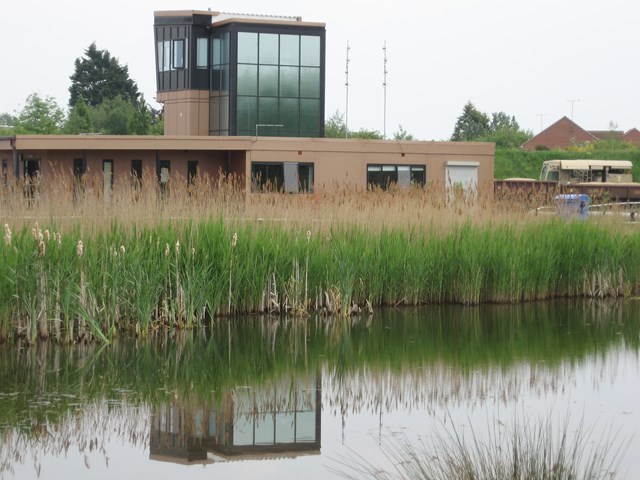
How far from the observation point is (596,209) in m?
22.5

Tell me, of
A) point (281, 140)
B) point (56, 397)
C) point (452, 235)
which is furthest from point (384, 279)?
point (281, 140)

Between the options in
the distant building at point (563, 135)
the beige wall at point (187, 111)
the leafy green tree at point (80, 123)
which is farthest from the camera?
the distant building at point (563, 135)

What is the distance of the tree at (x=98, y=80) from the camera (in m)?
84.8

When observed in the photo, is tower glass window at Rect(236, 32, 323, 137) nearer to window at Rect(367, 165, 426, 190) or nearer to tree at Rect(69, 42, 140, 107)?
window at Rect(367, 165, 426, 190)

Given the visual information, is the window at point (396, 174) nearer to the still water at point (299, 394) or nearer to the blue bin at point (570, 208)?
the blue bin at point (570, 208)

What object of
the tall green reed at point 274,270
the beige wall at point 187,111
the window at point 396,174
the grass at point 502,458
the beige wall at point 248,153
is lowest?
the grass at point 502,458

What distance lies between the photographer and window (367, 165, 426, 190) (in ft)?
120

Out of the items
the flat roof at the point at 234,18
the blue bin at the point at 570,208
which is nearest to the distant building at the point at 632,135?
the flat roof at the point at 234,18

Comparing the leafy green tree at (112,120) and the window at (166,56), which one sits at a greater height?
the window at (166,56)

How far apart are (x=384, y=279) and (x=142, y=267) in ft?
14.5

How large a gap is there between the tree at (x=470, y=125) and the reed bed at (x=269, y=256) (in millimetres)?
77915

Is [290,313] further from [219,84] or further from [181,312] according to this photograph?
[219,84]

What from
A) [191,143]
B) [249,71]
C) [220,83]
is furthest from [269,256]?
[220,83]

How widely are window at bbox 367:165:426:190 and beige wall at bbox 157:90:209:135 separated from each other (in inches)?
387
